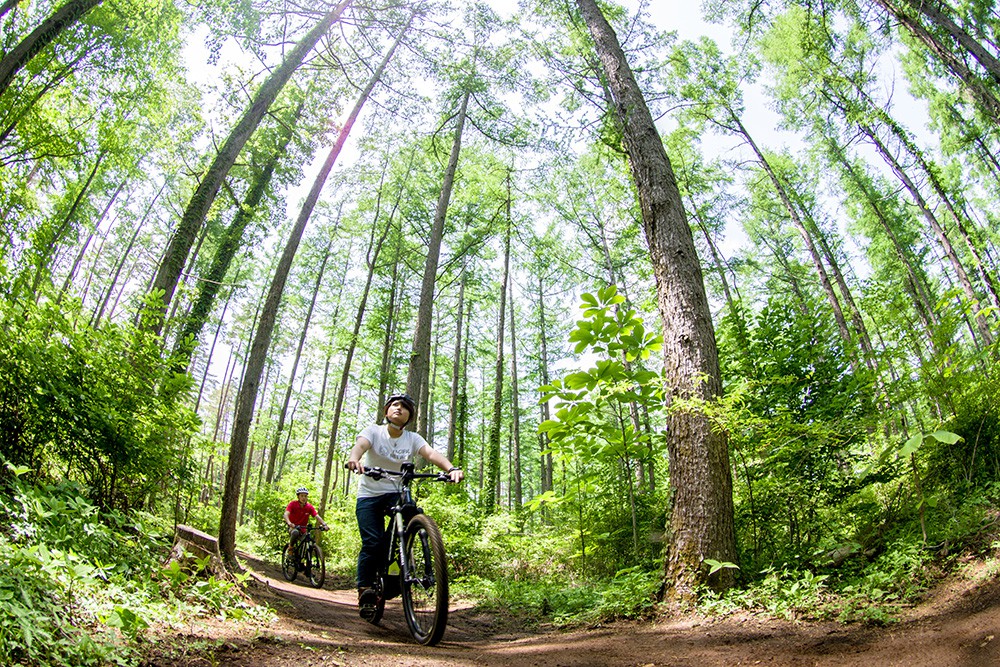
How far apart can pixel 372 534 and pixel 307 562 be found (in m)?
6.68

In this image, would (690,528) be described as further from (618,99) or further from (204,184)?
(204,184)

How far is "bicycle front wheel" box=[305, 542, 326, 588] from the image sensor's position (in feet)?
29.7

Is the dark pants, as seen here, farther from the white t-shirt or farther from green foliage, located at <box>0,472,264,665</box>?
green foliage, located at <box>0,472,264,665</box>

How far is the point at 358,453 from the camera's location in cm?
381

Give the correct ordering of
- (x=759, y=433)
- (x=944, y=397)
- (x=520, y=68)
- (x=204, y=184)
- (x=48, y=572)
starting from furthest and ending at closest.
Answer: (x=520, y=68) < (x=204, y=184) < (x=759, y=433) < (x=944, y=397) < (x=48, y=572)

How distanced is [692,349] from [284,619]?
3.95 m

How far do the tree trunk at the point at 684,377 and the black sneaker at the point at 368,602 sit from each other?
2.35 m

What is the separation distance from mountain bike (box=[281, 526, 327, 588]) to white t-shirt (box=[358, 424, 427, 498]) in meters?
6.12

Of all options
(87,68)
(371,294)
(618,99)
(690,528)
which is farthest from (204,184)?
(371,294)

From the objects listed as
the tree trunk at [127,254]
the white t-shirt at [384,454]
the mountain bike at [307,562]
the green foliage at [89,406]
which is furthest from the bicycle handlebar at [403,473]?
the tree trunk at [127,254]

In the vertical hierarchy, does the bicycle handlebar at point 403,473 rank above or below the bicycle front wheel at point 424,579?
above

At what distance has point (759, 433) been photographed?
12.9ft

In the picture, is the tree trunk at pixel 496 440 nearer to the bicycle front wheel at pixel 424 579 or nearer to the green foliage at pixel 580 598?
the green foliage at pixel 580 598

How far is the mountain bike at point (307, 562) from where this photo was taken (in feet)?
29.7
